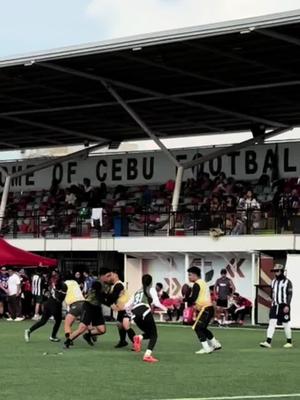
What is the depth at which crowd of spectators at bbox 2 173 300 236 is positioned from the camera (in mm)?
32781

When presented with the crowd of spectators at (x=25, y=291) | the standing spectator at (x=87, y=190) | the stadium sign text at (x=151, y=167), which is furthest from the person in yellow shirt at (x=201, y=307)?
the standing spectator at (x=87, y=190)

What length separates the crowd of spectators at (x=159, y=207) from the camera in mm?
32781

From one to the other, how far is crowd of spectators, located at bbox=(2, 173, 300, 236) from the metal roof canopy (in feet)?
8.95

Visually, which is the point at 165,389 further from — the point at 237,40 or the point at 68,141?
the point at 68,141

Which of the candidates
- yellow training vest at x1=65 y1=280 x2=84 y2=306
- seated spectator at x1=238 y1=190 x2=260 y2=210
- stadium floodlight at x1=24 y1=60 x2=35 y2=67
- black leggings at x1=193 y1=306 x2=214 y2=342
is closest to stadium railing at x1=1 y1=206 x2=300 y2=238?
seated spectator at x1=238 y1=190 x2=260 y2=210

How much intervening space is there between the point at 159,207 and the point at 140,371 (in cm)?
2407

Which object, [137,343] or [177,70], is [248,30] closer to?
[177,70]

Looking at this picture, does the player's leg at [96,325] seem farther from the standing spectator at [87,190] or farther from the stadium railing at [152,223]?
the standing spectator at [87,190]

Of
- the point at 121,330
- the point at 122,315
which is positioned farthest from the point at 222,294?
the point at 122,315

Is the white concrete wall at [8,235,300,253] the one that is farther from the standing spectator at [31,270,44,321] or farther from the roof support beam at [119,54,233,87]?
the roof support beam at [119,54,233,87]

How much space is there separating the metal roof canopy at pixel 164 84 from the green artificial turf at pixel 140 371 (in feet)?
32.5

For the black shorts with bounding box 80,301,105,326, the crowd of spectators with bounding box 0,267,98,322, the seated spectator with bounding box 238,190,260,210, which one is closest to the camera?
the black shorts with bounding box 80,301,105,326

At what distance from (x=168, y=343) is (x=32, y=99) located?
1923cm

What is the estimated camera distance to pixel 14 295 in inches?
1288
